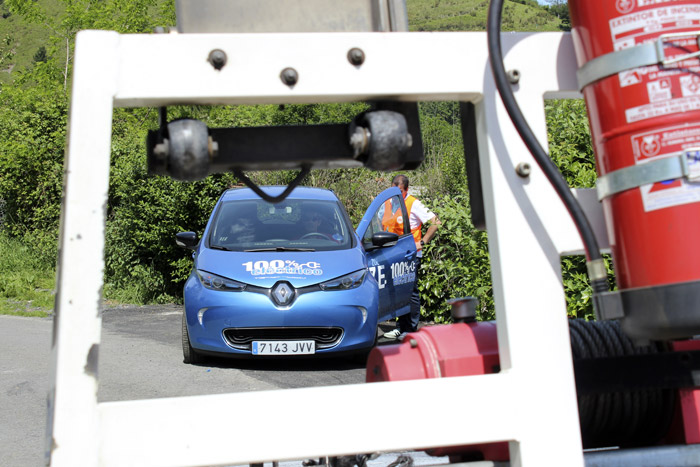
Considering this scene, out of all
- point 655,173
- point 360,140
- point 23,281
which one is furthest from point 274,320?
point 23,281

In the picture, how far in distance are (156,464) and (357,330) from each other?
6.31 meters

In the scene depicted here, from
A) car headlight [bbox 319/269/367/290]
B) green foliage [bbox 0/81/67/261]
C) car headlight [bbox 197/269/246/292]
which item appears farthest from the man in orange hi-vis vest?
green foliage [bbox 0/81/67/261]

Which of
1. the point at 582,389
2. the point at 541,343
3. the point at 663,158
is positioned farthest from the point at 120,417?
the point at 663,158

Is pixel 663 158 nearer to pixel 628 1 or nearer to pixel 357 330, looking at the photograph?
pixel 628 1

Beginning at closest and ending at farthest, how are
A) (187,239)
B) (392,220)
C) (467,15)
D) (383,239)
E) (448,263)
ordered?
(383,239), (187,239), (392,220), (448,263), (467,15)

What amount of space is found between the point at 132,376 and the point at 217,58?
6.81 metres

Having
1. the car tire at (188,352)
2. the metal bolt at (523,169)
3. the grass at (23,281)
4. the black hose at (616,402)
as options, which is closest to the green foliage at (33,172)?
the grass at (23,281)

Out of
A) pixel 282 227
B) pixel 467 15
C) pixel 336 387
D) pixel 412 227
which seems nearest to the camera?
pixel 336 387

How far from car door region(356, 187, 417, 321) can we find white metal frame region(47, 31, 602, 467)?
683 centimetres

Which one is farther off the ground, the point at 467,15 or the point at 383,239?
the point at 467,15

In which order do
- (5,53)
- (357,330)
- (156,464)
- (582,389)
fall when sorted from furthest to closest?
(5,53) → (357,330) → (582,389) → (156,464)

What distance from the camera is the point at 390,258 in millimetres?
8695

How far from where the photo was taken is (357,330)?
761 centimetres

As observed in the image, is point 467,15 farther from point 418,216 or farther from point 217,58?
point 217,58
